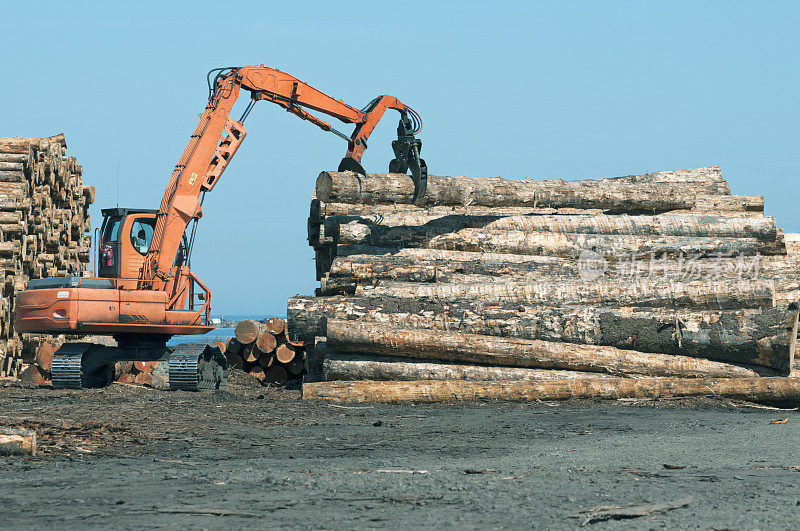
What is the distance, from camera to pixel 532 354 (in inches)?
468

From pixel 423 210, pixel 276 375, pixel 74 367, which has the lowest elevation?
pixel 276 375

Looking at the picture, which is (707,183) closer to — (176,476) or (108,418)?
(108,418)

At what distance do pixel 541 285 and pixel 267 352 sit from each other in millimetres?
6761

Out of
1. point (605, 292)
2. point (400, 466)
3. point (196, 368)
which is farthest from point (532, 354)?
point (400, 466)

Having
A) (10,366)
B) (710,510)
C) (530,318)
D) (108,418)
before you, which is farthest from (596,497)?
(10,366)

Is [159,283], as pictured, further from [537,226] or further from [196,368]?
[537,226]

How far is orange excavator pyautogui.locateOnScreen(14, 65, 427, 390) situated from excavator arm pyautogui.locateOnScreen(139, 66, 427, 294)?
17 mm

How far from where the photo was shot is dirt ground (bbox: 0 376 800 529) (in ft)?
14.9

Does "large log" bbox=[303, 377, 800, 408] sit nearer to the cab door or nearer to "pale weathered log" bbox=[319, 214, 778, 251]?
"pale weathered log" bbox=[319, 214, 778, 251]

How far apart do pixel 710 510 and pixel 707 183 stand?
12.8 metres

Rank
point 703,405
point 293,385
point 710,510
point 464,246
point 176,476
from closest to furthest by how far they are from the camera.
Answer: point 710,510 → point 176,476 → point 703,405 → point 464,246 → point 293,385

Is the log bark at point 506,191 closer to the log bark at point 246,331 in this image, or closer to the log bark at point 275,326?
the log bark at point 275,326

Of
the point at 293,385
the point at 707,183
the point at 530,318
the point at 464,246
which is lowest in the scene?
the point at 293,385

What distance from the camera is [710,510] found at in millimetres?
4727
